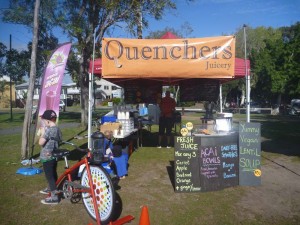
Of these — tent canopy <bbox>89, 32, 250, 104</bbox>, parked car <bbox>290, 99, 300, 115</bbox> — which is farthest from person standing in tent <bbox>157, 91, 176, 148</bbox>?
parked car <bbox>290, 99, 300, 115</bbox>

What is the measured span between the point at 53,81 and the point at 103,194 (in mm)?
3872

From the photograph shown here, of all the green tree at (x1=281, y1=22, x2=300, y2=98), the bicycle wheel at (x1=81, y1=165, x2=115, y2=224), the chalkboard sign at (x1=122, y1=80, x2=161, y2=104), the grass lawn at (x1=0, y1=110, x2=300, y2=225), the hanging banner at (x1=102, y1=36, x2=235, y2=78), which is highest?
the green tree at (x1=281, y1=22, x2=300, y2=98)

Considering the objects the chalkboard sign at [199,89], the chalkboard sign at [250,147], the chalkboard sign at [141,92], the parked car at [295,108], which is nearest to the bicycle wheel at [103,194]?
the chalkboard sign at [250,147]

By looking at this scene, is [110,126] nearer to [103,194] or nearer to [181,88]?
[103,194]

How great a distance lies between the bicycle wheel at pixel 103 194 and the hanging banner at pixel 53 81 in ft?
10.4

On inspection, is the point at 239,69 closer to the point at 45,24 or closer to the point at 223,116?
the point at 223,116

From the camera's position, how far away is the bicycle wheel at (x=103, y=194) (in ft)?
13.6

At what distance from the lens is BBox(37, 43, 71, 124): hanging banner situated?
715 centimetres

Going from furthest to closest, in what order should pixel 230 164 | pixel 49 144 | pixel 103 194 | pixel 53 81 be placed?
pixel 53 81 → pixel 230 164 → pixel 49 144 → pixel 103 194

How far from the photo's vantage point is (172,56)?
263 inches

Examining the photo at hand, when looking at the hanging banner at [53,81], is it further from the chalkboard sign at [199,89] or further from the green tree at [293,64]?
the green tree at [293,64]

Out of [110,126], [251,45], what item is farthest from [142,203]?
[251,45]

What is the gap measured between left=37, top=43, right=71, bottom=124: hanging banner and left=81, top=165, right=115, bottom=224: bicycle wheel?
318 cm

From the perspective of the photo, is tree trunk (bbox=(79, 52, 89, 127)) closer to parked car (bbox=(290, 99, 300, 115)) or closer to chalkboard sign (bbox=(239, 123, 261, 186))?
chalkboard sign (bbox=(239, 123, 261, 186))
